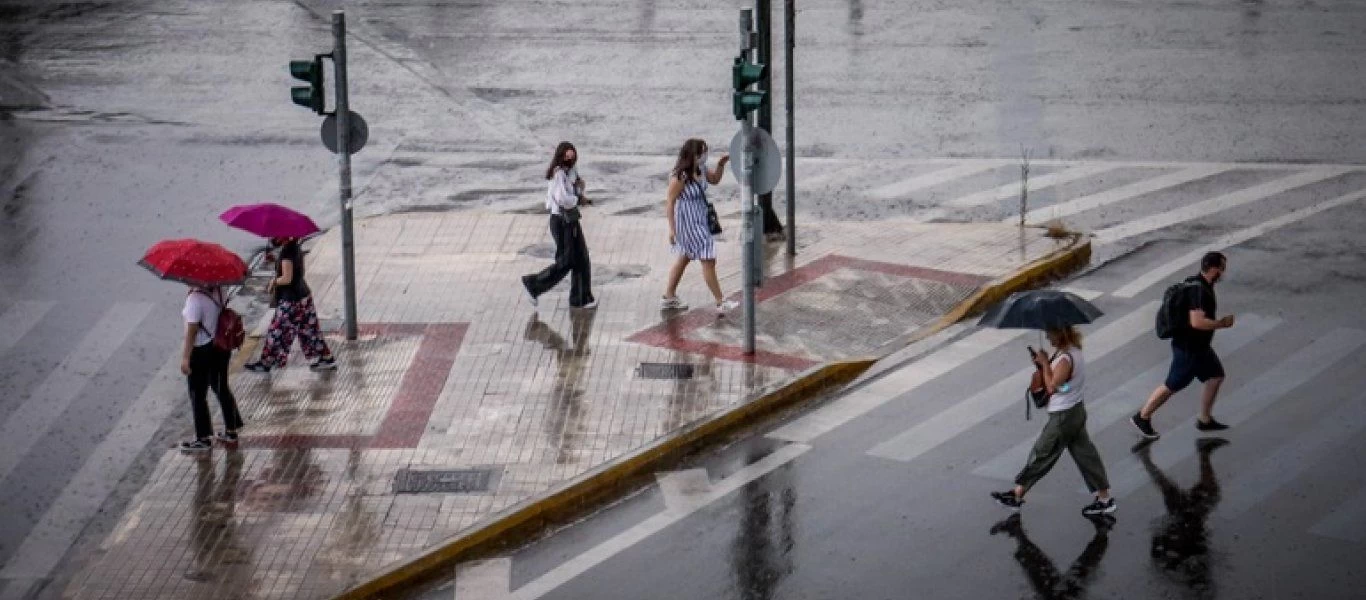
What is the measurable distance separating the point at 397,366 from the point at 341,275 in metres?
3.09

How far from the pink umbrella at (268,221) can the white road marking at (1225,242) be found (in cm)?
782

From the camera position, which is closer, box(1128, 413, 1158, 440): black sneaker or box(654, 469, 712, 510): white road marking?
box(654, 469, 712, 510): white road marking

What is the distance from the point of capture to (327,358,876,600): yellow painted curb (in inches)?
518

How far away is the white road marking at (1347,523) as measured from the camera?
13578 millimetres

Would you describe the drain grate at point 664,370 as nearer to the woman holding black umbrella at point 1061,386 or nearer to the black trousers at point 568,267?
the black trousers at point 568,267

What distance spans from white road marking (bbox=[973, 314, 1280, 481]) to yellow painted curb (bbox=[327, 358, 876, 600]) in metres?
2.03

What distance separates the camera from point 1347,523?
543 inches

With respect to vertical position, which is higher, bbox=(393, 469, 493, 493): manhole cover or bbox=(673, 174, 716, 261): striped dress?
bbox=(673, 174, 716, 261): striped dress

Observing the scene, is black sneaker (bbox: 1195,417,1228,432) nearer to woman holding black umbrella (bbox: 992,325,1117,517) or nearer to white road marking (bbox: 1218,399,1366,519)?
white road marking (bbox: 1218,399,1366,519)

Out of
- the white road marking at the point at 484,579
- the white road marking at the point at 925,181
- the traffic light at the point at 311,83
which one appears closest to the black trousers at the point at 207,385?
the traffic light at the point at 311,83

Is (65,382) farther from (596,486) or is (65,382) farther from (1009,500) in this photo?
(1009,500)

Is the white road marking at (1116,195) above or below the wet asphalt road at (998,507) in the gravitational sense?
above

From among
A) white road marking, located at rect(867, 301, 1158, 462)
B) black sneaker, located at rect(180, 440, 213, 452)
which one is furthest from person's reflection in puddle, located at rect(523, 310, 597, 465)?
black sneaker, located at rect(180, 440, 213, 452)

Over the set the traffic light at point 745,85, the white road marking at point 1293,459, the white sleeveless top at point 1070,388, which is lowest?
the white road marking at point 1293,459
